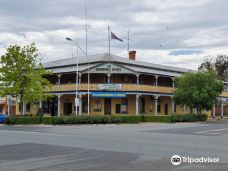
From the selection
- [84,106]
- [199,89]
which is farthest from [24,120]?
[199,89]

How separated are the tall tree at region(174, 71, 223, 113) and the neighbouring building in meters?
3.84

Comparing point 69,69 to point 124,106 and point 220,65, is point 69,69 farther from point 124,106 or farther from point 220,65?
point 220,65

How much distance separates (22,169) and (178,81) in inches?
1684

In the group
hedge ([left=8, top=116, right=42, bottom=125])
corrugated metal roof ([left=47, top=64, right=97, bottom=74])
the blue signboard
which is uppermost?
corrugated metal roof ([left=47, top=64, right=97, bottom=74])

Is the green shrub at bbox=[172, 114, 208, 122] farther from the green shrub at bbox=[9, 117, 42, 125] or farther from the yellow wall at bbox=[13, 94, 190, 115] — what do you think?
the green shrub at bbox=[9, 117, 42, 125]

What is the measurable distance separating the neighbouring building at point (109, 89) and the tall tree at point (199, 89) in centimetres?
384

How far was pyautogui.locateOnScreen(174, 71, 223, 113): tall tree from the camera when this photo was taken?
48906 millimetres

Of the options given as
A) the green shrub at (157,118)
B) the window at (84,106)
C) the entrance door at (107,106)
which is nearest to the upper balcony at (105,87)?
the entrance door at (107,106)

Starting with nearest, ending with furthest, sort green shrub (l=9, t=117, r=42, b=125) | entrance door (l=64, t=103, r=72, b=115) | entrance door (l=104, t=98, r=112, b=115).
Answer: green shrub (l=9, t=117, r=42, b=125)
entrance door (l=104, t=98, r=112, b=115)
entrance door (l=64, t=103, r=72, b=115)

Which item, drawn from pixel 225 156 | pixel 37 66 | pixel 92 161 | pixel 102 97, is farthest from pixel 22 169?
pixel 102 97

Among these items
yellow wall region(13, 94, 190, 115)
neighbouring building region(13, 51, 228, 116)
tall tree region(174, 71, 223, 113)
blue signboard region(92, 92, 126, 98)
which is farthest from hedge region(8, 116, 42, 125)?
tall tree region(174, 71, 223, 113)

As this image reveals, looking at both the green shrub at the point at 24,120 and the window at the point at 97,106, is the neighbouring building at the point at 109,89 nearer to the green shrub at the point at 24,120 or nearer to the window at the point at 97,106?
the window at the point at 97,106

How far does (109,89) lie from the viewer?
4938 centimetres

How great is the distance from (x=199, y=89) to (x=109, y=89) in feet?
36.6
